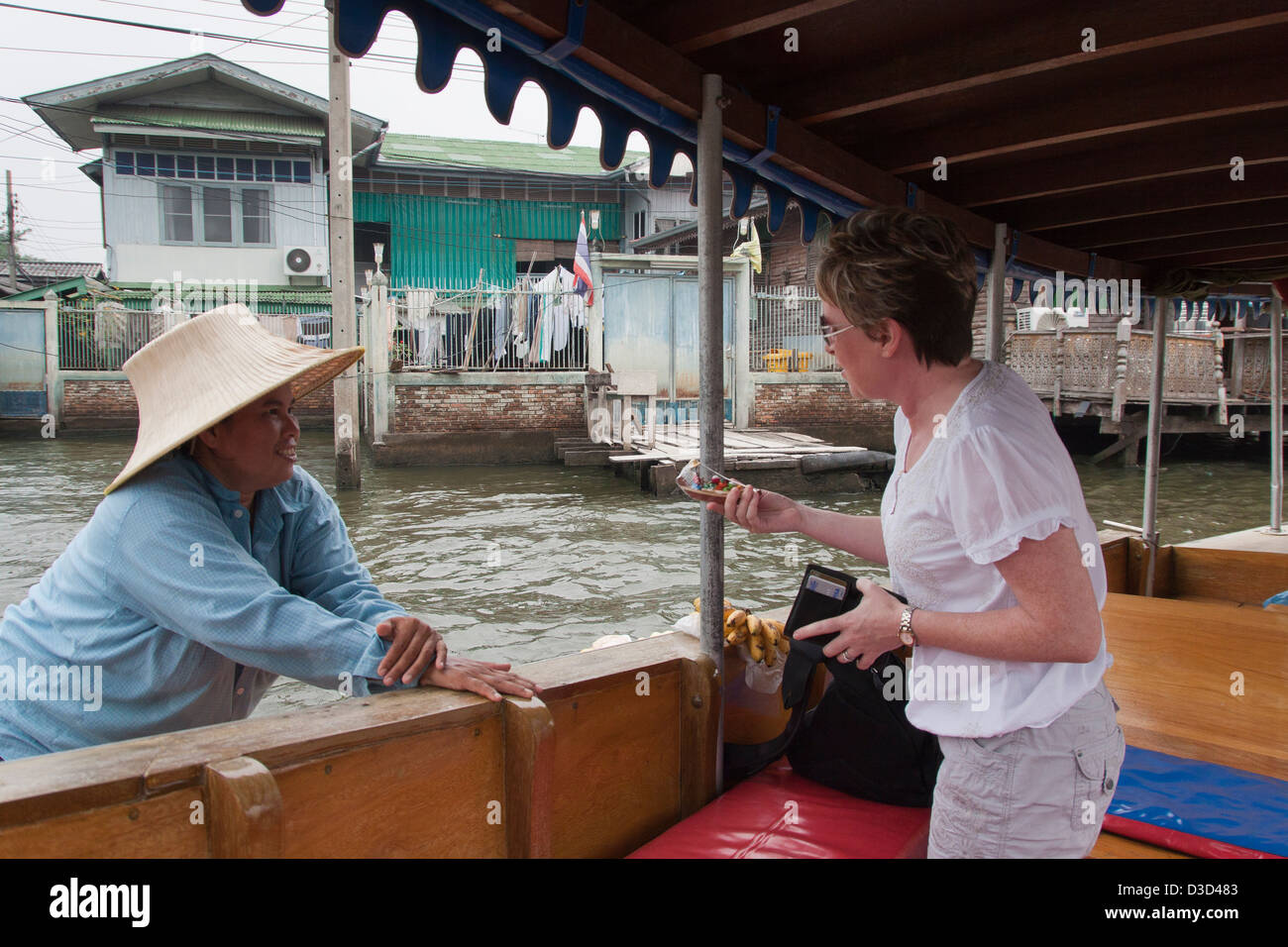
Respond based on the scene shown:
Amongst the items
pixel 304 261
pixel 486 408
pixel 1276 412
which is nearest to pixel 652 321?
pixel 486 408

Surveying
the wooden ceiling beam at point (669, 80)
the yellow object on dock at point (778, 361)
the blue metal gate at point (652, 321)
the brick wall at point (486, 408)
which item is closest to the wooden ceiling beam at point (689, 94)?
the wooden ceiling beam at point (669, 80)

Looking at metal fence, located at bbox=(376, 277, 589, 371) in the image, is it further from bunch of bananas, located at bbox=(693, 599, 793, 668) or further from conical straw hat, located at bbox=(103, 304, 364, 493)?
conical straw hat, located at bbox=(103, 304, 364, 493)

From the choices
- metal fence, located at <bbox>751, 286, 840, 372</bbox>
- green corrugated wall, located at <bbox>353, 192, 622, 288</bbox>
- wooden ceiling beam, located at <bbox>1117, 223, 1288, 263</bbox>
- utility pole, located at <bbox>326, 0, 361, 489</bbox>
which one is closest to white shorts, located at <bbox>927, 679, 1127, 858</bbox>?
wooden ceiling beam, located at <bbox>1117, 223, 1288, 263</bbox>

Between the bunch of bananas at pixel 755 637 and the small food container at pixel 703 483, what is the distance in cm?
50

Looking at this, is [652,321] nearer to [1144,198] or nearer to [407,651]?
[1144,198]

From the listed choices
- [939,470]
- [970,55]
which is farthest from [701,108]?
[939,470]

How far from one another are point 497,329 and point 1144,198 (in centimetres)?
1318

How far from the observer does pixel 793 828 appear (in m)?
2.13

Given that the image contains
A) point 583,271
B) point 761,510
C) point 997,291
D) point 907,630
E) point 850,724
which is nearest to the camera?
point 907,630

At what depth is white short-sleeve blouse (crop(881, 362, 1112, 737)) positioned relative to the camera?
1220mm

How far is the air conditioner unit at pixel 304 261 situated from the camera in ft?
67.4

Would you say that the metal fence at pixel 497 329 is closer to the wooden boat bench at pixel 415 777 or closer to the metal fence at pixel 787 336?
the metal fence at pixel 787 336

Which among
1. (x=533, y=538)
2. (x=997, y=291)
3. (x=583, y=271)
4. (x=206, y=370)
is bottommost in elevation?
(x=533, y=538)

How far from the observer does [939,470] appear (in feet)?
4.28
